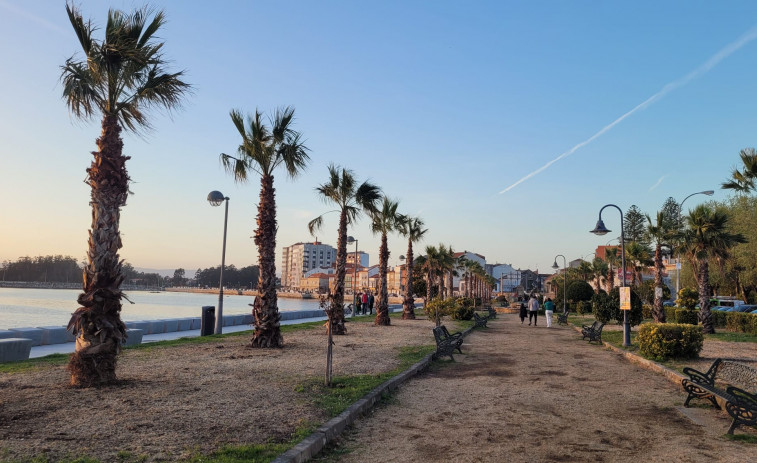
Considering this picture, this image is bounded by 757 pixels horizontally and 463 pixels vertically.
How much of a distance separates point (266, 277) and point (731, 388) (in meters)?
11.7

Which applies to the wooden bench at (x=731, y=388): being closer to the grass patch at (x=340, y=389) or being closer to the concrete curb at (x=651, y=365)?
the concrete curb at (x=651, y=365)

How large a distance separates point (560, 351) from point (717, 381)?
6774 millimetres

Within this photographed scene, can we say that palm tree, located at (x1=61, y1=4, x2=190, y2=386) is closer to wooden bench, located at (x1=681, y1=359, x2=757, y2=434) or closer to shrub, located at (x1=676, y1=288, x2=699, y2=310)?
wooden bench, located at (x1=681, y1=359, x2=757, y2=434)

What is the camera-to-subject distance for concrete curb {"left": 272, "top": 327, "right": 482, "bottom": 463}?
523 centimetres

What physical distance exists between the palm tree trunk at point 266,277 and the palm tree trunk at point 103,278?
617 centimetres

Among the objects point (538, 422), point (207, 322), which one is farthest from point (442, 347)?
point (207, 322)

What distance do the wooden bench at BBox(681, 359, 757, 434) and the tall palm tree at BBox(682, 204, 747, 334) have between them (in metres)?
16.9

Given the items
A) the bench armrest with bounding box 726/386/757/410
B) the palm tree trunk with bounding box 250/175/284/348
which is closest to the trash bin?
the palm tree trunk with bounding box 250/175/284/348

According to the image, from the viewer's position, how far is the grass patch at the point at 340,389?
297 inches

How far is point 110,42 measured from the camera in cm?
915

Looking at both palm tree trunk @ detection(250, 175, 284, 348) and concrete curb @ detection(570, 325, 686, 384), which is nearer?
concrete curb @ detection(570, 325, 686, 384)

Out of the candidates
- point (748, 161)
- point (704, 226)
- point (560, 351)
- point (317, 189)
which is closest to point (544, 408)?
point (560, 351)

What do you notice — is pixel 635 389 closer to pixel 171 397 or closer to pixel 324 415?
pixel 324 415

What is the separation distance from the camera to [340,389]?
8.77 metres
